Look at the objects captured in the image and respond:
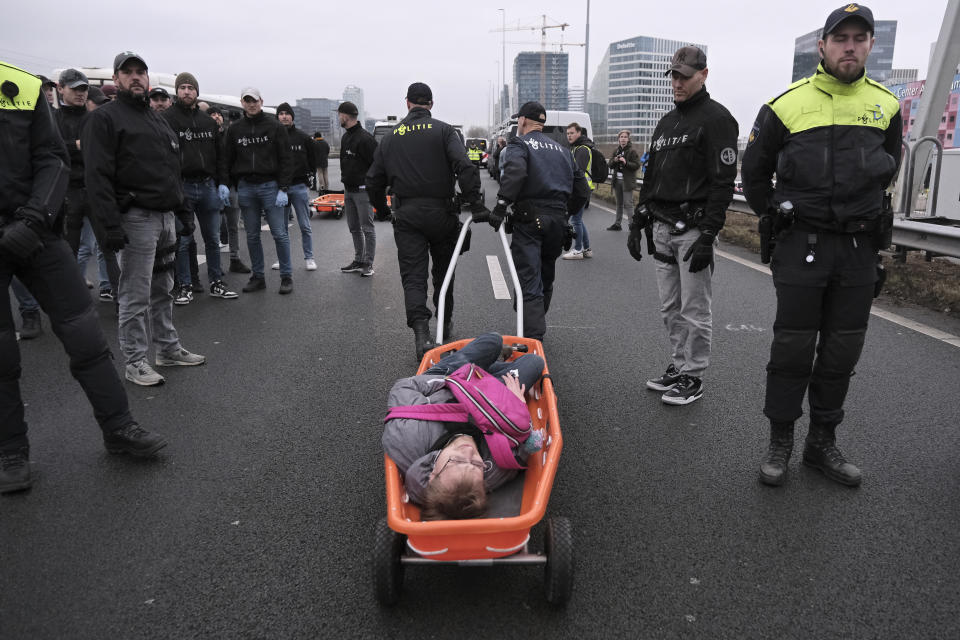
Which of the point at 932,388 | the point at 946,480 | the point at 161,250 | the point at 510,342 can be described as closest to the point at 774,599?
the point at 946,480

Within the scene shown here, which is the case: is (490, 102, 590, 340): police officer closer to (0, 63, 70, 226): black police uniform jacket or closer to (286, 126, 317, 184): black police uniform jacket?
(0, 63, 70, 226): black police uniform jacket

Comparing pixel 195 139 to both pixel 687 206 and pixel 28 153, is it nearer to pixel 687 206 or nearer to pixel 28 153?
pixel 28 153

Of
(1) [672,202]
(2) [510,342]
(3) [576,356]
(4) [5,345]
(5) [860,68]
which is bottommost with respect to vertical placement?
(3) [576,356]

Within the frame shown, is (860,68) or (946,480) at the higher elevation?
(860,68)

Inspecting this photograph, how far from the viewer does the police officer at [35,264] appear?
3.08 meters

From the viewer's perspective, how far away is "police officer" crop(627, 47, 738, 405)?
3992 millimetres

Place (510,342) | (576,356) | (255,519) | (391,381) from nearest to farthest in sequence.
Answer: (255,519)
(510,342)
(391,381)
(576,356)

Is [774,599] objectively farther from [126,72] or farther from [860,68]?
[126,72]

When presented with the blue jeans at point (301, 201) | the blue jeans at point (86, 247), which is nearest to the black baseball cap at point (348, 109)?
the blue jeans at point (301, 201)

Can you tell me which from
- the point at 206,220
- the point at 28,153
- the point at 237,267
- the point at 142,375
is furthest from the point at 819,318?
the point at 237,267

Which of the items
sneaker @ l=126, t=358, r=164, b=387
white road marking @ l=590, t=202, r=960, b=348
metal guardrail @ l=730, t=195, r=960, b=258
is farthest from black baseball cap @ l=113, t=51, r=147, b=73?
white road marking @ l=590, t=202, r=960, b=348

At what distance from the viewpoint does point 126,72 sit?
4.30m

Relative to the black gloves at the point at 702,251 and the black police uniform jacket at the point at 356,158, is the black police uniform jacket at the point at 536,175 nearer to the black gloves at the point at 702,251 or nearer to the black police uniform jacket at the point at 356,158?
the black gloves at the point at 702,251

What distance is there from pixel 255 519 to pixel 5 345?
1.53m
